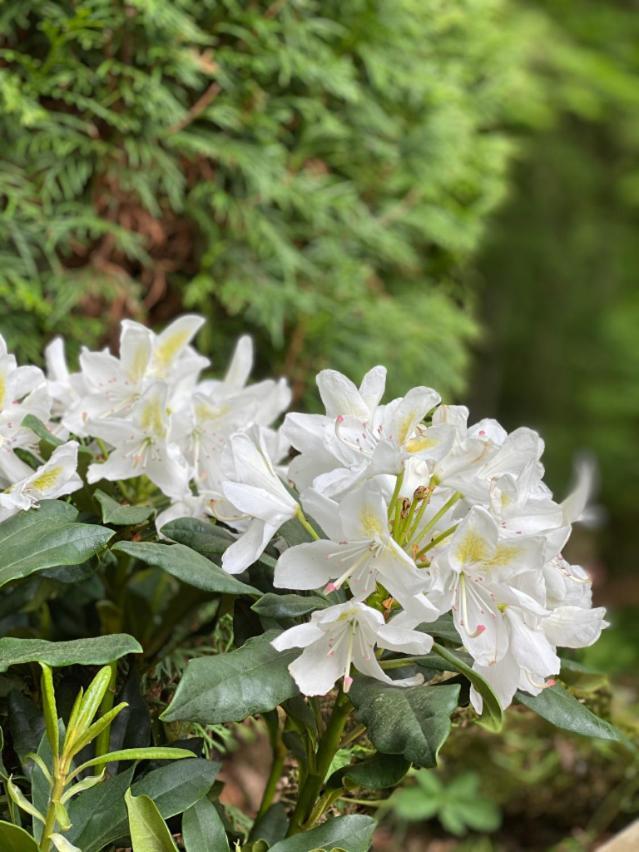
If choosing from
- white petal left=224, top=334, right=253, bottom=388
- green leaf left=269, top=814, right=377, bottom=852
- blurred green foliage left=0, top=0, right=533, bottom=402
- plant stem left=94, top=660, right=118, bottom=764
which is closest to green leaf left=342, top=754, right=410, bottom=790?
green leaf left=269, top=814, right=377, bottom=852

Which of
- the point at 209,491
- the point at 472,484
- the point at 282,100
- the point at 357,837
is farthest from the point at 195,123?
the point at 357,837

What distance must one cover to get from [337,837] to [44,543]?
37cm

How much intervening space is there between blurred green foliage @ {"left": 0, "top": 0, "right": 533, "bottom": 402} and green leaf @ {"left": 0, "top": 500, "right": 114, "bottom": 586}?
2.62ft

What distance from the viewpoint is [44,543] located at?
90cm

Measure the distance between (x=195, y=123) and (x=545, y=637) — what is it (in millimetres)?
1366

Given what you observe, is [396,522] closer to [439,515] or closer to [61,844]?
[439,515]

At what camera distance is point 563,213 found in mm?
4855

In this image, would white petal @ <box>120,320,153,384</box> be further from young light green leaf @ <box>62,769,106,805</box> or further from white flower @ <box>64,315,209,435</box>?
young light green leaf @ <box>62,769,106,805</box>

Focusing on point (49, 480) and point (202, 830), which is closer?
point (202, 830)

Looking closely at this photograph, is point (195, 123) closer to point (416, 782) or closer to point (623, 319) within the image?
point (416, 782)

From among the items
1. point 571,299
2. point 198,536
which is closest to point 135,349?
point 198,536

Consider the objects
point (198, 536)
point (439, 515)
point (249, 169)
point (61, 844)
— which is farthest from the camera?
point (249, 169)

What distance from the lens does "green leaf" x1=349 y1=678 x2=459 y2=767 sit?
2.52 ft

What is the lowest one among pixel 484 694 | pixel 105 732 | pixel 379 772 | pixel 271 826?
pixel 271 826
